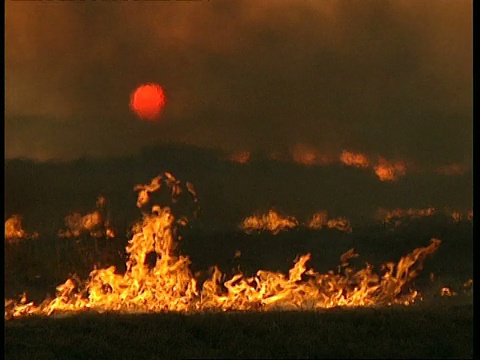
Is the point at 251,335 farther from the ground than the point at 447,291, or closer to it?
closer to it

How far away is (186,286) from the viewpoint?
215 inches

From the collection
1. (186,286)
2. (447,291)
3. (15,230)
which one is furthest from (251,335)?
(15,230)

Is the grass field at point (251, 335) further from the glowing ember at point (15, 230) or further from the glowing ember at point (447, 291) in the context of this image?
the glowing ember at point (15, 230)

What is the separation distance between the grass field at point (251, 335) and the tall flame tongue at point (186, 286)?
0.06 meters

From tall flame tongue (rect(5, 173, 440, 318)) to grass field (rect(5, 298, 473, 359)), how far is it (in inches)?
2.5

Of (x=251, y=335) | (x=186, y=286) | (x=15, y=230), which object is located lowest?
(x=251, y=335)

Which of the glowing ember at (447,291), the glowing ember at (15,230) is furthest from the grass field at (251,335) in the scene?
the glowing ember at (15,230)

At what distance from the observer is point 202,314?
5.48 meters

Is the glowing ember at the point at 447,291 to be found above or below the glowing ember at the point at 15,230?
below

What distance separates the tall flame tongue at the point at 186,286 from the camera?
17.6 feet

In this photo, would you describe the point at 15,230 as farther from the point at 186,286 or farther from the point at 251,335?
the point at 251,335

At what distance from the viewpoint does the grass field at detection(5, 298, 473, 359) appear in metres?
5.27

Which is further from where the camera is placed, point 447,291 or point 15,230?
point 447,291

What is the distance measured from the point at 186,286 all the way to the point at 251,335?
482 millimetres
